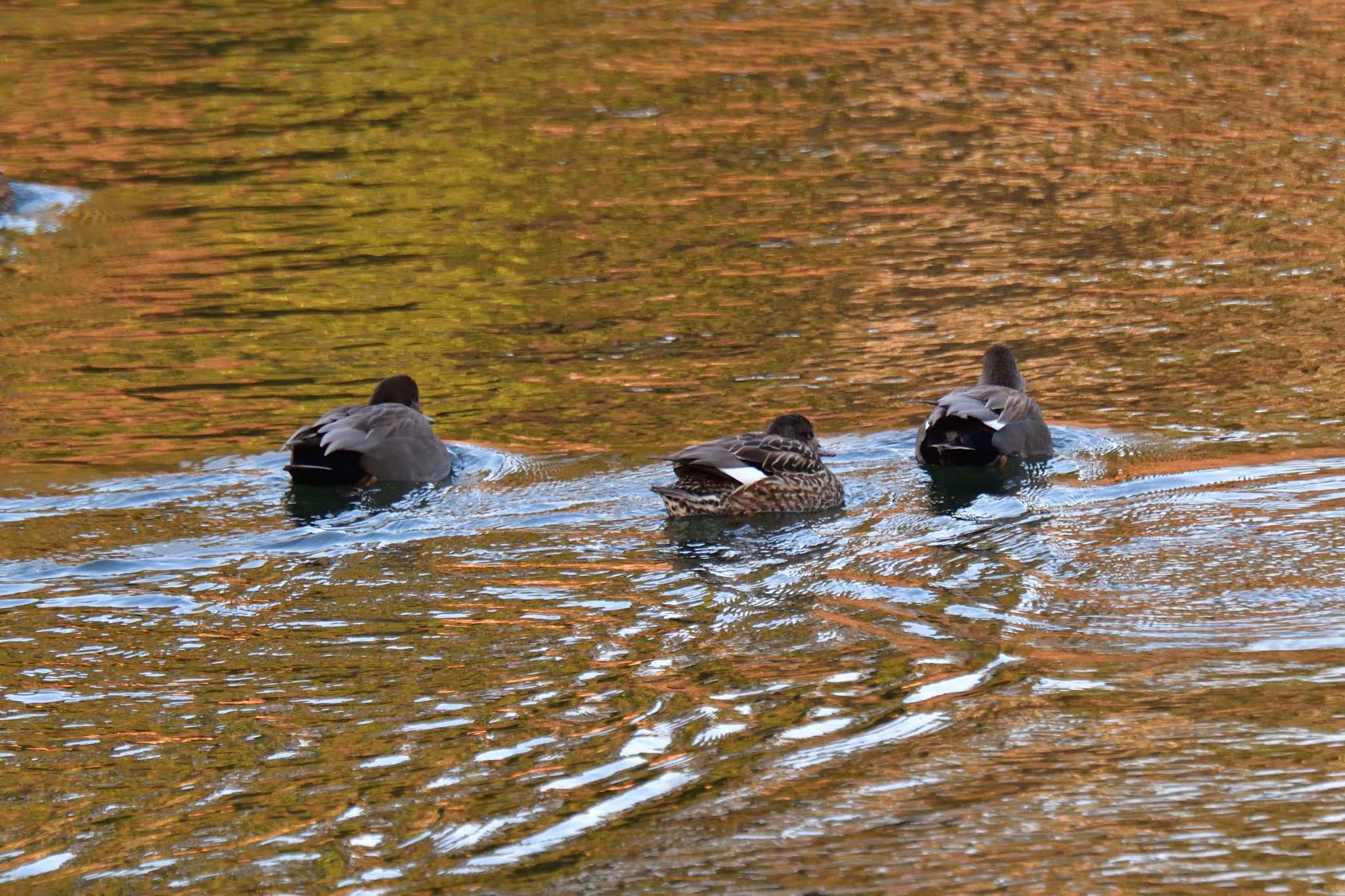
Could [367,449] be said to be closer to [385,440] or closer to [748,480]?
[385,440]

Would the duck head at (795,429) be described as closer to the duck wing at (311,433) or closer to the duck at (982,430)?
the duck at (982,430)

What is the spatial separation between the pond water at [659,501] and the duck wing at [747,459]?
308mm

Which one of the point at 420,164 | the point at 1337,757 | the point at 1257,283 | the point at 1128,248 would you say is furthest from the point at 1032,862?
the point at 420,164

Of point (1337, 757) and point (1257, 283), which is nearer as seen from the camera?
point (1337, 757)

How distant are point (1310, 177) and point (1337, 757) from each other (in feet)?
44.6

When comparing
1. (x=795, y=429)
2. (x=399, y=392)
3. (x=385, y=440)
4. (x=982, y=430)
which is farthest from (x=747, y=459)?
(x=399, y=392)

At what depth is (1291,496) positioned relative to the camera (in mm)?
9789

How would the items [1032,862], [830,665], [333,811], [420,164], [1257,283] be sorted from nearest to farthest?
[1032,862] → [333,811] → [830,665] → [1257,283] → [420,164]

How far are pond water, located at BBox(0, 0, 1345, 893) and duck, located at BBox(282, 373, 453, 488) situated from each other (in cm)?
17

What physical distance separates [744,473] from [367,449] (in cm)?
225

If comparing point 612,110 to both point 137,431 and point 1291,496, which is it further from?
point 1291,496

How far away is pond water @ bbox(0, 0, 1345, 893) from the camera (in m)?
6.12

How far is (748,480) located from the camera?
10.2 meters

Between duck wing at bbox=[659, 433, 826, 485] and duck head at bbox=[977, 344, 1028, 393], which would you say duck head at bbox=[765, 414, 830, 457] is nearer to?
duck wing at bbox=[659, 433, 826, 485]
